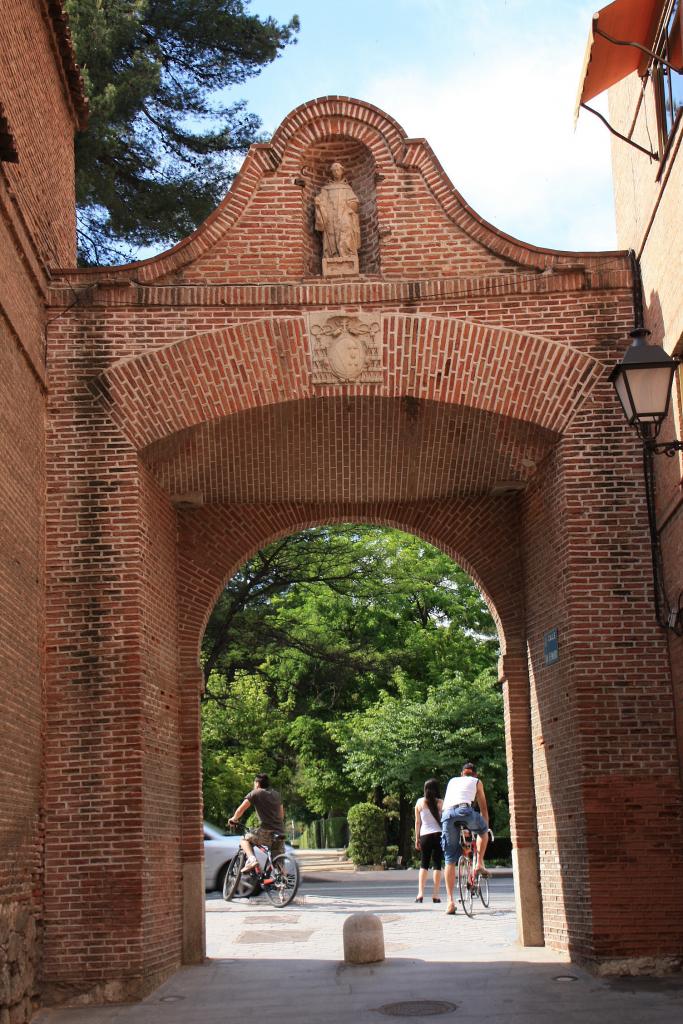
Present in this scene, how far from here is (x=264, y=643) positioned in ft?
87.0

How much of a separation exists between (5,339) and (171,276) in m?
2.20

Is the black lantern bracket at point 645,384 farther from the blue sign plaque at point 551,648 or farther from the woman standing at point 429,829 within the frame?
the woman standing at point 429,829

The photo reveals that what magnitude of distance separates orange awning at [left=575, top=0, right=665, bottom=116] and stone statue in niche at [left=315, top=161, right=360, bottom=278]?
2.29m

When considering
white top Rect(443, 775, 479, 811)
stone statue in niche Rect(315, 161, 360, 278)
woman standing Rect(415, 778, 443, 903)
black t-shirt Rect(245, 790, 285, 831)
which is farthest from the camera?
woman standing Rect(415, 778, 443, 903)

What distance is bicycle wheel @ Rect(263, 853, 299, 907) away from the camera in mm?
15258

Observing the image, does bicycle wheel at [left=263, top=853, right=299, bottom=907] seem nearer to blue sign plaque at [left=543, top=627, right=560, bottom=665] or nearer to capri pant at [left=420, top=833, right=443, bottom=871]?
capri pant at [left=420, top=833, right=443, bottom=871]

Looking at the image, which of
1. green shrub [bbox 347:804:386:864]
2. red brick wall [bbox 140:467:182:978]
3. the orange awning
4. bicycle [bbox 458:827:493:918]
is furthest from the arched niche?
green shrub [bbox 347:804:386:864]

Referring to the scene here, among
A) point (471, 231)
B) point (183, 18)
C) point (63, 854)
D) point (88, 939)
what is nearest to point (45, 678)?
point (63, 854)

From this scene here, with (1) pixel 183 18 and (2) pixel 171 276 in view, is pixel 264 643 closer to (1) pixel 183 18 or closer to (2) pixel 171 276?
(1) pixel 183 18

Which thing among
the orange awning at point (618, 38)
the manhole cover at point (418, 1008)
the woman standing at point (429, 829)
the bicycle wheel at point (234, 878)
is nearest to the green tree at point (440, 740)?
the woman standing at point (429, 829)

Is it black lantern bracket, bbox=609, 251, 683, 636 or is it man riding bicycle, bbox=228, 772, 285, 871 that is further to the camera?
man riding bicycle, bbox=228, 772, 285, 871

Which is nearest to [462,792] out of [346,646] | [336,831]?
[346,646]

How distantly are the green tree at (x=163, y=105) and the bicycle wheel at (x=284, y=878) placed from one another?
9.78 m

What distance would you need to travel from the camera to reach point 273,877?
15.2 m
